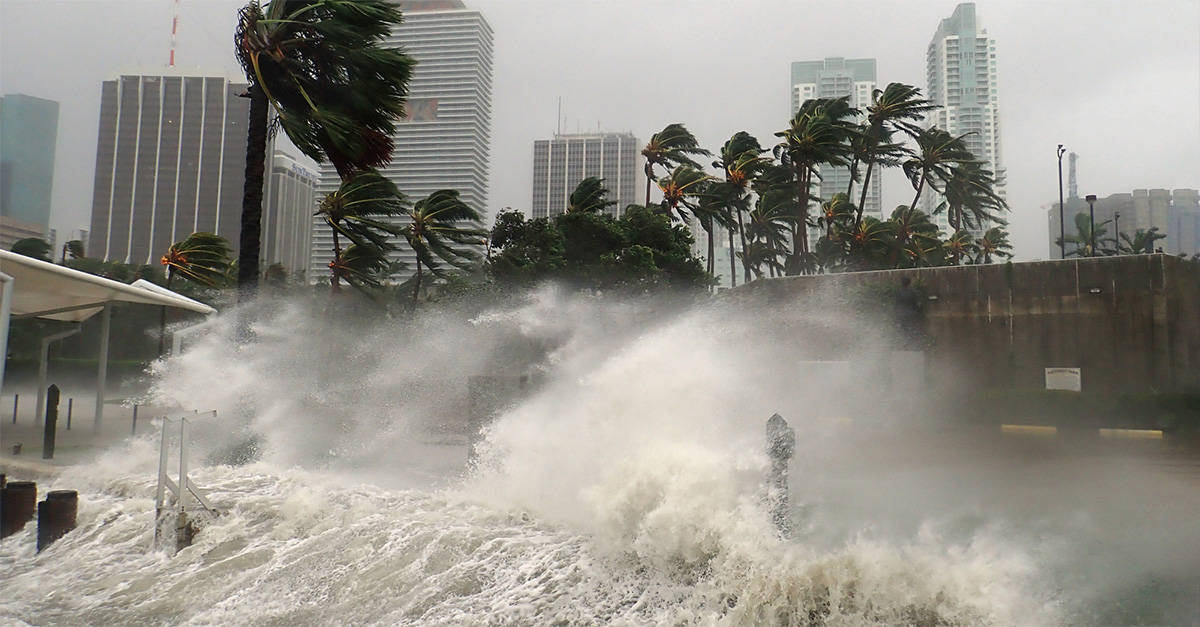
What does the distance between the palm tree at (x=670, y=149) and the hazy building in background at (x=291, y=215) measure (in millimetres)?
22309

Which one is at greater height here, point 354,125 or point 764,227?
point 764,227

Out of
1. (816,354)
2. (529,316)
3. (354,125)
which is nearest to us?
(354,125)

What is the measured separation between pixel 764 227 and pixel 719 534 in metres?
43.0

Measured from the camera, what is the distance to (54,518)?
316 inches

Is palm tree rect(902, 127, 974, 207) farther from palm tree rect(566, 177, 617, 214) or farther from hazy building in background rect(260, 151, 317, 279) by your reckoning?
hazy building in background rect(260, 151, 317, 279)

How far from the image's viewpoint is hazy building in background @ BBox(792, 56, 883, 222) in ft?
328

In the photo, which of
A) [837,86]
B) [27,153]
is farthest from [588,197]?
[837,86]

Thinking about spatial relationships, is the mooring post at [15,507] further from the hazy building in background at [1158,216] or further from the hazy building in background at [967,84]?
the hazy building in background at [967,84]

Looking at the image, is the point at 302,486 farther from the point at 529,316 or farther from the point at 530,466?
the point at 529,316

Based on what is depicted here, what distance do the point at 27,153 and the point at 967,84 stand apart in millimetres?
105048

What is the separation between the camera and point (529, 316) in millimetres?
22406

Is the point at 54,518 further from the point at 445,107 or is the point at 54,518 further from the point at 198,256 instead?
the point at 445,107

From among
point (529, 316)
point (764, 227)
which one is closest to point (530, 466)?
point (529, 316)

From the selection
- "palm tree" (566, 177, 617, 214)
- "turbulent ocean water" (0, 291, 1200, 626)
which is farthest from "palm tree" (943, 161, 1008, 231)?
"turbulent ocean water" (0, 291, 1200, 626)
